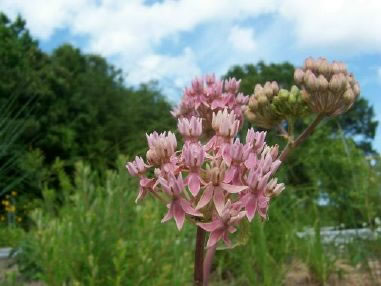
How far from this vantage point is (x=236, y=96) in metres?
2.25

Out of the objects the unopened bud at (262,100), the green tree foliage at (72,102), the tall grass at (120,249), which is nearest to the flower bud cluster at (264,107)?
the unopened bud at (262,100)

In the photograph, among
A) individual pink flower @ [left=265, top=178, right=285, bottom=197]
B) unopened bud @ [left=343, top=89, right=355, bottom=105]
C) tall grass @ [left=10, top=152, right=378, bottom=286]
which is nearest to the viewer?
individual pink flower @ [left=265, top=178, right=285, bottom=197]

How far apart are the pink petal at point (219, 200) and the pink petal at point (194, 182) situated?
0.05 m

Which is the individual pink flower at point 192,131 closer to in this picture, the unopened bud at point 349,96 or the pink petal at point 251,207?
the pink petal at point 251,207

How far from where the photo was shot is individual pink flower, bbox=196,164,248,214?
1229 millimetres

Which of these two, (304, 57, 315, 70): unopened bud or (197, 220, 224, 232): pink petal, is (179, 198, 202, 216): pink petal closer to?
(197, 220, 224, 232): pink petal

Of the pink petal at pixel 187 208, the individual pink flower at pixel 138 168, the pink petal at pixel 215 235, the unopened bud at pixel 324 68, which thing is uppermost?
the unopened bud at pixel 324 68

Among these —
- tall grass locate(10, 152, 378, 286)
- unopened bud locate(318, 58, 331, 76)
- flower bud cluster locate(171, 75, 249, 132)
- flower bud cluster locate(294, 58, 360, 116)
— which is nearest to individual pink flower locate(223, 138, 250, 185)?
flower bud cluster locate(171, 75, 249, 132)

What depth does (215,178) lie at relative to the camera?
1268 millimetres

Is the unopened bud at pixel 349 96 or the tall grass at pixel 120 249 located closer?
the unopened bud at pixel 349 96

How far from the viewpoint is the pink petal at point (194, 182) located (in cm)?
127

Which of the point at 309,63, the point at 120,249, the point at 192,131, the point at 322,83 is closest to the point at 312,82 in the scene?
the point at 322,83

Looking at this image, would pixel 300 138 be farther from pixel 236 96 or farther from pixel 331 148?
pixel 331 148

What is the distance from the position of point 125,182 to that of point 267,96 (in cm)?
169
